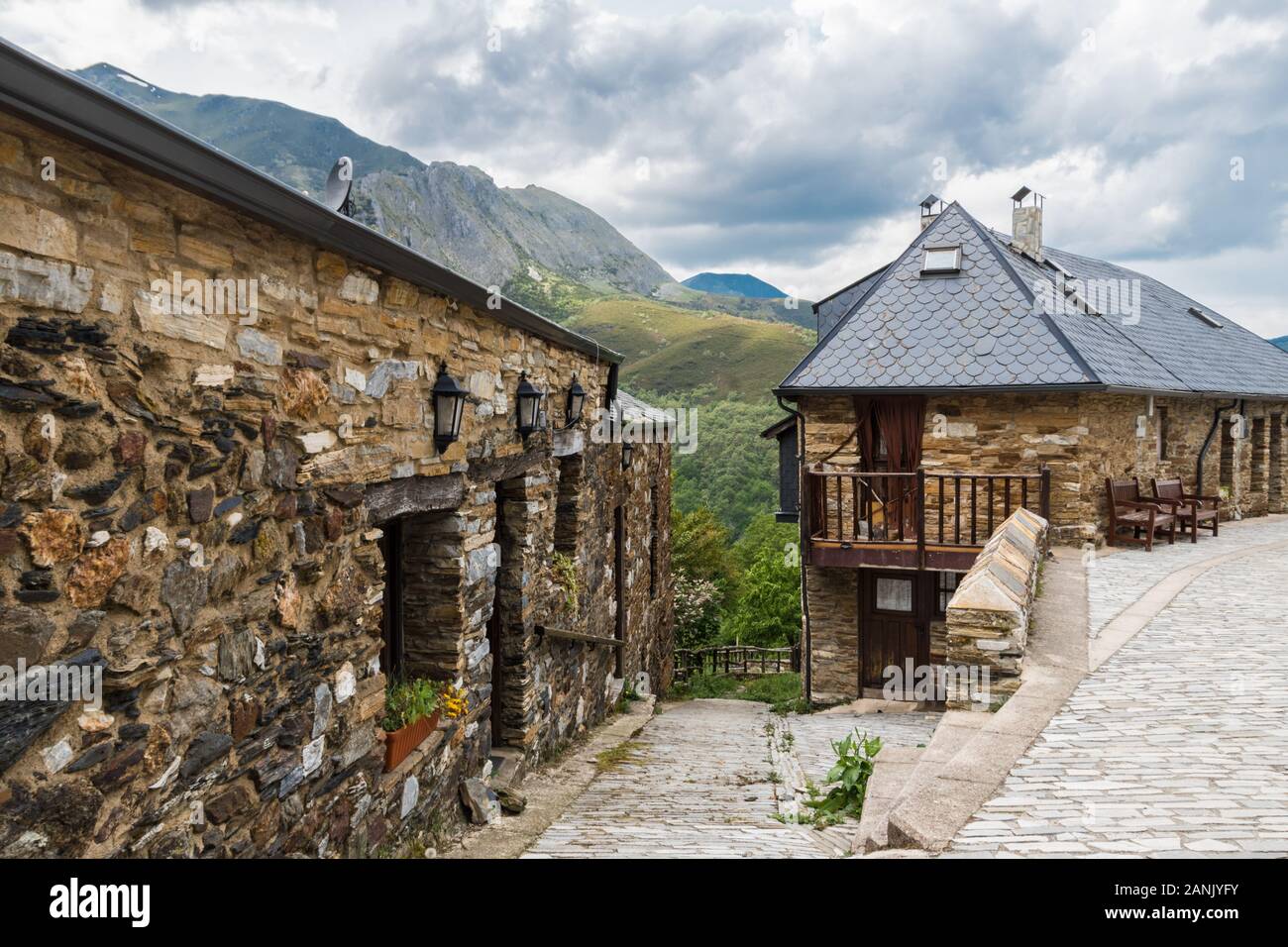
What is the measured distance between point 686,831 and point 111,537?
347 cm

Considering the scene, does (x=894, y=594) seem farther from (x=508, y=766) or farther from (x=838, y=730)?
(x=508, y=766)

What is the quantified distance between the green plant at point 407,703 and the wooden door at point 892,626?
8019mm

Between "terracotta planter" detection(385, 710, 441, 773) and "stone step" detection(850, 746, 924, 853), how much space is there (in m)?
2.33

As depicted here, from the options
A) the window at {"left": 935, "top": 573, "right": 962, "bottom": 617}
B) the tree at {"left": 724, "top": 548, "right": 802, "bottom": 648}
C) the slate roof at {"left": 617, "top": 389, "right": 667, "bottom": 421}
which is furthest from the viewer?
the tree at {"left": 724, "top": 548, "right": 802, "bottom": 648}

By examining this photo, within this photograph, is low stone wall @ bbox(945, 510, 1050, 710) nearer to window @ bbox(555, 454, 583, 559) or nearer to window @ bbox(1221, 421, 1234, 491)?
window @ bbox(555, 454, 583, 559)

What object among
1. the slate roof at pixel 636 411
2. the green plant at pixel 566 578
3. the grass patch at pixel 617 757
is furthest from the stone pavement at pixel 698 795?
the slate roof at pixel 636 411

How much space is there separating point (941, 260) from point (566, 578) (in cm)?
885

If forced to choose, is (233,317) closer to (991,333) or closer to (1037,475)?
(1037,475)

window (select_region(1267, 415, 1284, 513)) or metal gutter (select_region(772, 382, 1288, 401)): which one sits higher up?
metal gutter (select_region(772, 382, 1288, 401))

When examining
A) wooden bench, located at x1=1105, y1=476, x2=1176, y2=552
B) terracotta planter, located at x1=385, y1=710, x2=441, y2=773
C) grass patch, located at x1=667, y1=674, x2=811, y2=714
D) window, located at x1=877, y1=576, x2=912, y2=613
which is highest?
wooden bench, located at x1=1105, y1=476, x2=1176, y2=552

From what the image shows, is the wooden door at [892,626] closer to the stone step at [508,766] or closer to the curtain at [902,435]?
the curtain at [902,435]

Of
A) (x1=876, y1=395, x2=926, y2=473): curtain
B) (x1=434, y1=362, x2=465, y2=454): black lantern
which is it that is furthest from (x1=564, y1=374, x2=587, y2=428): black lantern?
(x1=876, y1=395, x2=926, y2=473): curtain

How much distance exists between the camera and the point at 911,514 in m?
11.5

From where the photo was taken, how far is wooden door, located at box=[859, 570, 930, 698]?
1184 centimetres
